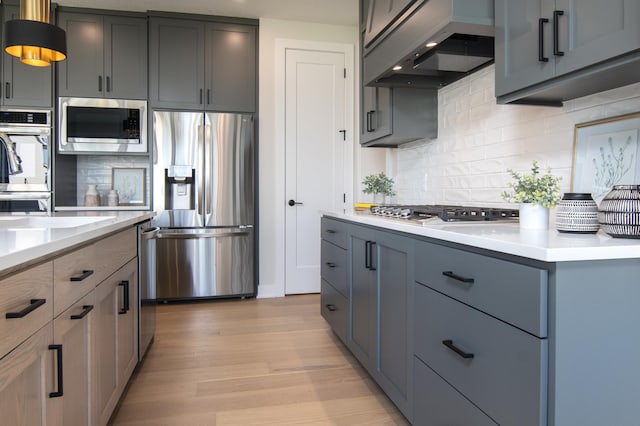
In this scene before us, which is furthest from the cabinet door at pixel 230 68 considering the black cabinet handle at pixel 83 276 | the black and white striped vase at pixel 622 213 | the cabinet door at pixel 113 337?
the black and white striped vase at pixel 622 213

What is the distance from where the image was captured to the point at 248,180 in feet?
13.2

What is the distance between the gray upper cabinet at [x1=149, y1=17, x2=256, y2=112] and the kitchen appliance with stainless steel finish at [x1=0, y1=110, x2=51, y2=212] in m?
0.99

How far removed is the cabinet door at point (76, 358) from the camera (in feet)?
3.91

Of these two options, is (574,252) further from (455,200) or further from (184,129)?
(184,129)

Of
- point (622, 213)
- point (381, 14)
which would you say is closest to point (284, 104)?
point (381, 14)

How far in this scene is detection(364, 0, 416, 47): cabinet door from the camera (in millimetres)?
2197

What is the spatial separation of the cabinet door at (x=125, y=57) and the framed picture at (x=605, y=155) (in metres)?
3.59

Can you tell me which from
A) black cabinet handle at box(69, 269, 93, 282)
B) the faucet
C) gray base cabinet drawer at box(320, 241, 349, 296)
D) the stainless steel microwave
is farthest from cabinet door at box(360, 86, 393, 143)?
the faucet

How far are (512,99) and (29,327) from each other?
1.66 meters

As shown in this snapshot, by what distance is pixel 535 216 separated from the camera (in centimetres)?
143

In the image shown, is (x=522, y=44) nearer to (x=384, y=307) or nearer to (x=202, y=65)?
(x=384, y=307)

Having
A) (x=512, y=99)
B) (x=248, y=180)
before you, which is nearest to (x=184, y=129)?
(x=248, y=180)

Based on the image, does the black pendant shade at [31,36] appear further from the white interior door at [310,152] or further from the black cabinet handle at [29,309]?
the white interior door at [310,152]

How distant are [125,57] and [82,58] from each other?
1.18 ft
